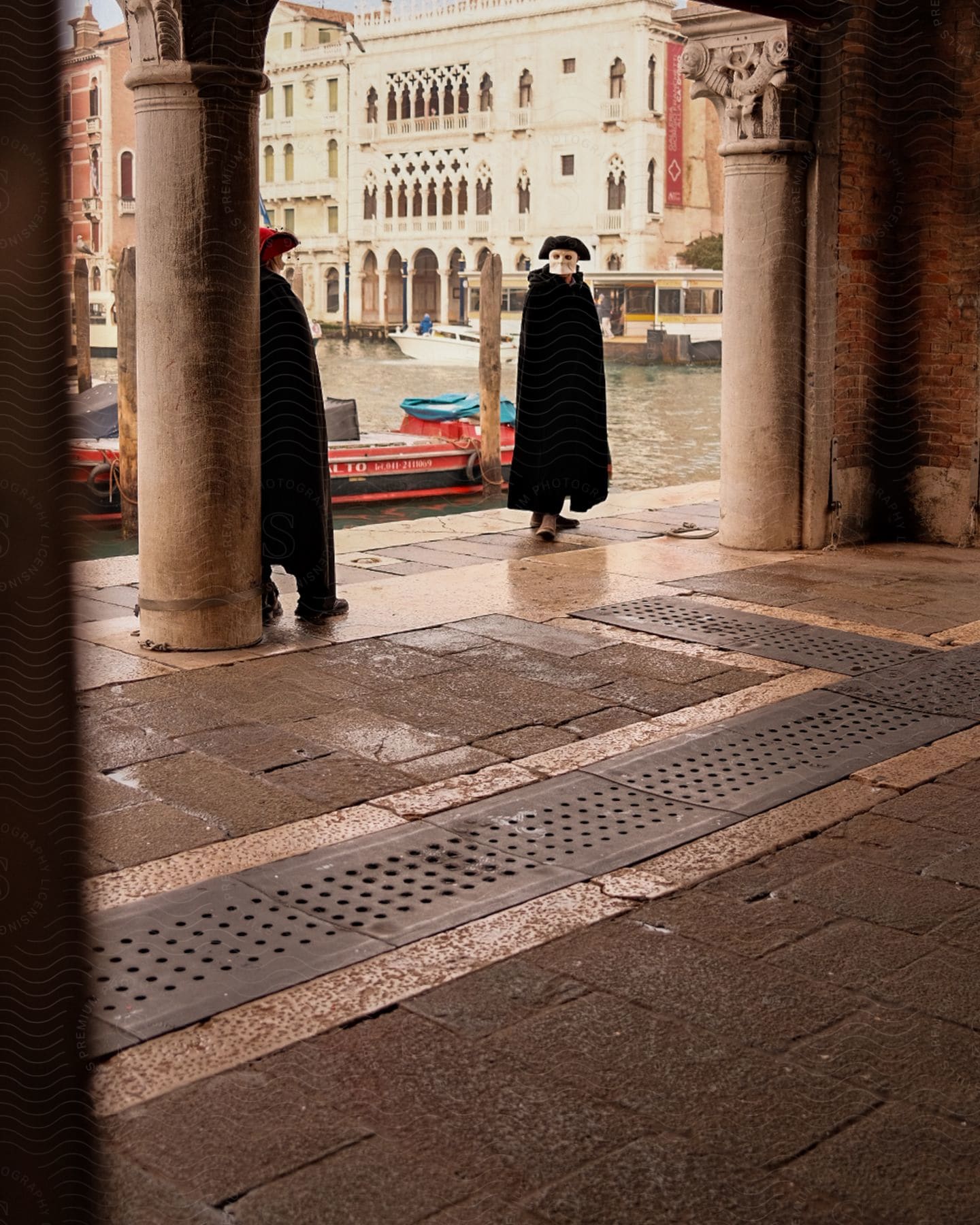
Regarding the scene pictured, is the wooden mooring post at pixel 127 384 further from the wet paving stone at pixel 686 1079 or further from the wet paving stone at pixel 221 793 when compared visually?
the wet paving stone at pixel 686 1079

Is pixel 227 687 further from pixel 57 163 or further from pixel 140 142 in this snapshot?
pixel 57 163

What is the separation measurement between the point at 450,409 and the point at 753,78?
1049 centimetres

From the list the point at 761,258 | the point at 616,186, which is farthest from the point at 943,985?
the point at 616,186

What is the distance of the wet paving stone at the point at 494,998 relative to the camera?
2.54m

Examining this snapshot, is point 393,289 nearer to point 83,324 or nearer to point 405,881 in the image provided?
point 83,324

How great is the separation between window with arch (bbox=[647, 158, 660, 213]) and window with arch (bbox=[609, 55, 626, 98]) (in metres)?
3.09

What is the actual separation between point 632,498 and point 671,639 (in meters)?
4.35

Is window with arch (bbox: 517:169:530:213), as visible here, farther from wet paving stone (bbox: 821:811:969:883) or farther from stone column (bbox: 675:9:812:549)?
wet paving stone (bbox: 821:811:969:883)

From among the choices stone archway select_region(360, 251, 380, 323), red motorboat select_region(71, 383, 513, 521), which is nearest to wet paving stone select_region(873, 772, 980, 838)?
red motorboat select_region(71, 383, 513, 521)

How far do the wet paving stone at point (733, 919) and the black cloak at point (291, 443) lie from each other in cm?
277

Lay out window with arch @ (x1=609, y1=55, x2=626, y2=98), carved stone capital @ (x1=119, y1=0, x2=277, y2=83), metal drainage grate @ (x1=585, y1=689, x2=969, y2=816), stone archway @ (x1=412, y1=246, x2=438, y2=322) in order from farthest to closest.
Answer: stone archway @ (x1=412, y1=246, x2=438, y2=322)
window with arch @ (x1=609, y1=55, x2=626, y2=98)
carved stone capital @ (x1=119, y1=0, x2=277, y2=83)
metal drainage grate @ (x1=585, y1=689, x2=969, y2=816)

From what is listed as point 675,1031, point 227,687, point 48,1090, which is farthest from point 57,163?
point 227,687

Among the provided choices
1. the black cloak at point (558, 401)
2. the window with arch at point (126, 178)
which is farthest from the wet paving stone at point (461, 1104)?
the black cloak at point (558, 401)

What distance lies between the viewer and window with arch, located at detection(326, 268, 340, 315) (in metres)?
65.9
